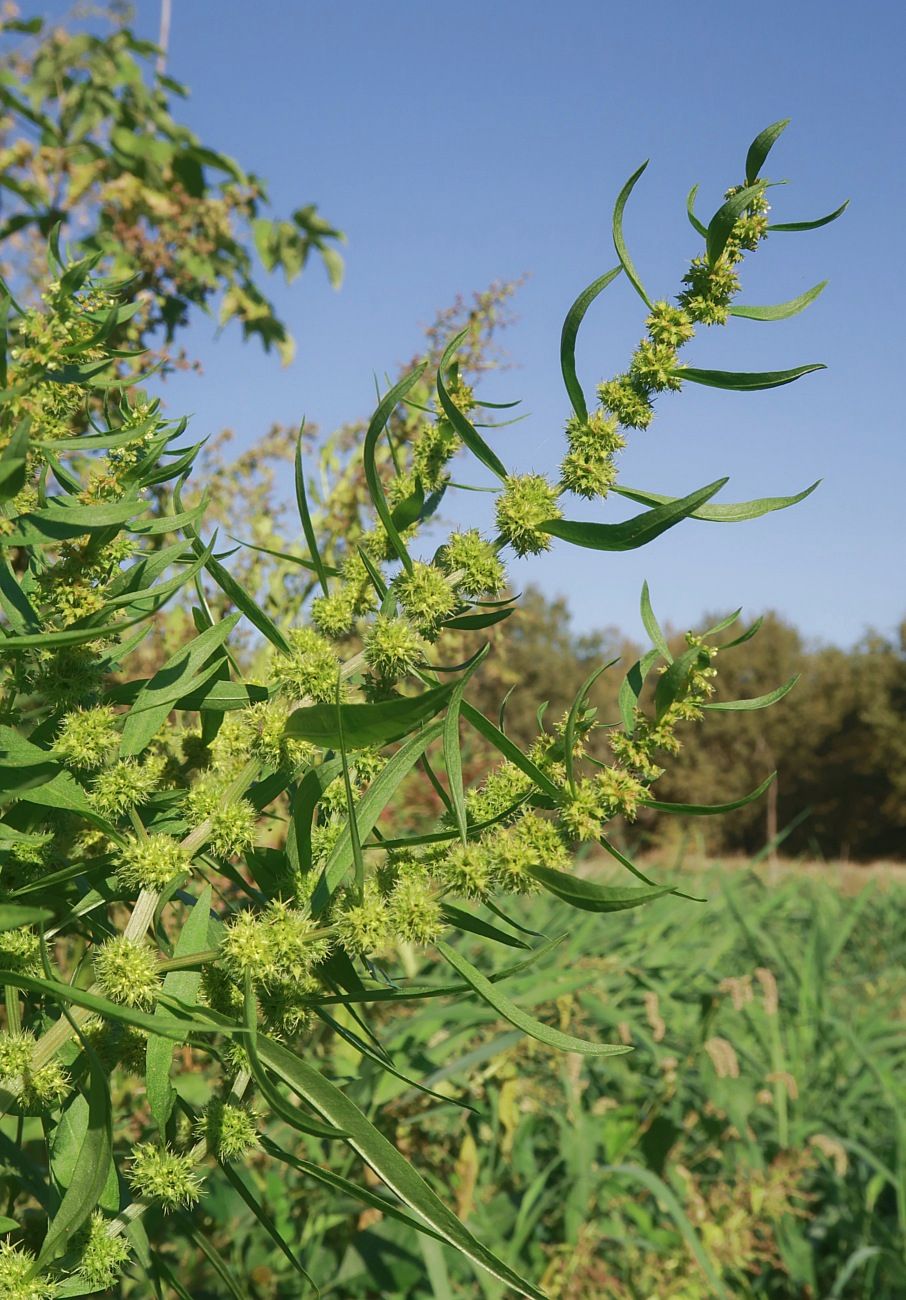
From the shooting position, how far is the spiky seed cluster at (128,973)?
464 mm

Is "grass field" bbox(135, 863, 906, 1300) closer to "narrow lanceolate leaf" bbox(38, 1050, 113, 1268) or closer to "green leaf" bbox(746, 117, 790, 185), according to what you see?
"narrow lanceolate leaf" bbox(38, 1050, 113, 1268)

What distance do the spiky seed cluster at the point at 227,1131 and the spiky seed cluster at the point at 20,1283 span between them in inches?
3.3

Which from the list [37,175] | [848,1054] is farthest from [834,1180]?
[37,175]

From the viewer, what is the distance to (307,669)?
523 mm

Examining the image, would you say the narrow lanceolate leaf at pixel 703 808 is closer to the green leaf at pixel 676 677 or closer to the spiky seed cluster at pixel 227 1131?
the green leaf at pixel 676 677

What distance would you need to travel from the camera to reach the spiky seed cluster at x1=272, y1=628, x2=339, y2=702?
1.71 feet

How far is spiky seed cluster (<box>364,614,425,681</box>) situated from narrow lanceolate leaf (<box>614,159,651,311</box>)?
202mm

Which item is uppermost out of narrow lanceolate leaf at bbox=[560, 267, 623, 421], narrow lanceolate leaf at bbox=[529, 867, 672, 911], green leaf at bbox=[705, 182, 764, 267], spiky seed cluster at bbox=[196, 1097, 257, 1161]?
green leaf at bbox=[705, 182, 764, 267]

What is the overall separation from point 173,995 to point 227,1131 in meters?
0.07

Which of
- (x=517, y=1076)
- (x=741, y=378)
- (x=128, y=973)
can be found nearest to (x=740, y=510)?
(x=741, y=378)

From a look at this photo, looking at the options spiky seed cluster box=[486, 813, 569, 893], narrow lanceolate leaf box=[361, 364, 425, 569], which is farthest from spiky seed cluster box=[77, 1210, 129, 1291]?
narrow lanceolate leaf box=[361, 364, 425, 569]

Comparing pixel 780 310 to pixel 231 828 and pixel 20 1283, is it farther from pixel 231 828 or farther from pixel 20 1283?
pixel 20 1283

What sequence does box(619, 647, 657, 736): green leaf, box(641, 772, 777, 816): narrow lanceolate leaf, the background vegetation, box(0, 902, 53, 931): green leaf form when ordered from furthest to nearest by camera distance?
the background vegetation → box(619, 647, 657, 736): green leaf → box(641, 772, 777, 816): narrow lanceolate leaf → box(0, 902, 53, 931): green leaf

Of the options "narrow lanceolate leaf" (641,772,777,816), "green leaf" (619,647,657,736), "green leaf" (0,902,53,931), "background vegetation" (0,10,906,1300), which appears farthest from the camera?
"background vegetation" (0,10,906,1300)
